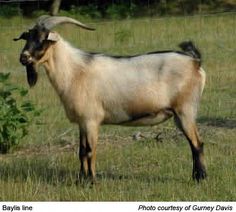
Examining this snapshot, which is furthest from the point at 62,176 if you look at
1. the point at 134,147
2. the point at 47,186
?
the point at 134,147

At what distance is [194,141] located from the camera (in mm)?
7430

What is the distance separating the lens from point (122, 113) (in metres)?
7.36

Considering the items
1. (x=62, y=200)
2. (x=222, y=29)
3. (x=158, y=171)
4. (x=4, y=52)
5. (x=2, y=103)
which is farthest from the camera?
(x=222, y=29)

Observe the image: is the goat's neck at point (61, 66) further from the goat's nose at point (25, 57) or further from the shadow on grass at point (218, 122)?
the shadow on grass at point (218, 122)

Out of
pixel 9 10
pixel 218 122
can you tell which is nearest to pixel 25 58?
pixel 218 122

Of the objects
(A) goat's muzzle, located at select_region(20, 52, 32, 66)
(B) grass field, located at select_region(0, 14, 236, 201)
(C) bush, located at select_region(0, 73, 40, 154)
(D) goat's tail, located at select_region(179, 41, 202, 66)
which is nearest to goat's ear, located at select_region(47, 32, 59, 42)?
(A) goat's muzzle, located at select_region(20, 52, 32, 66)

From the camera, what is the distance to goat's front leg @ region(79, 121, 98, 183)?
287 inches

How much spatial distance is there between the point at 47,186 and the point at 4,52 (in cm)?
1368

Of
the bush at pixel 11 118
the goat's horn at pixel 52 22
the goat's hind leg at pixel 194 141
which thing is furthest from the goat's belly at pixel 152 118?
the bush at pixel 11 118

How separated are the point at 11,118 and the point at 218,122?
3053mm

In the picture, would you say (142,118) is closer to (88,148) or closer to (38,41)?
(88,148)

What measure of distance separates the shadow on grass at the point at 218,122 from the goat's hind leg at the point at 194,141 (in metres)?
2.66

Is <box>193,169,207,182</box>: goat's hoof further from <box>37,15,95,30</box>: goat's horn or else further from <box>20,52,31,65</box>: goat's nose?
<box>20,52,31,65</box>: goat's nose

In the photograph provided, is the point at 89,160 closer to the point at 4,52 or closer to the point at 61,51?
the point at 61,51
